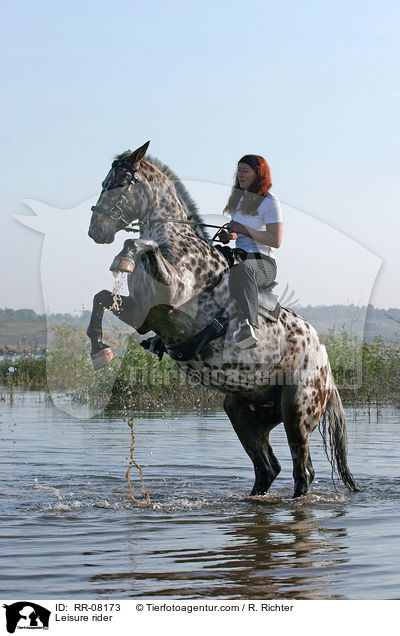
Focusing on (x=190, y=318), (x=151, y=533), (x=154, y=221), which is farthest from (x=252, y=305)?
(x=151, y=533)

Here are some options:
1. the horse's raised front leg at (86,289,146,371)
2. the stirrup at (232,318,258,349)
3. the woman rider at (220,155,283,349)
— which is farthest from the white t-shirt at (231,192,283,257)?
the horse's raised front leg at (86,289,146,371)

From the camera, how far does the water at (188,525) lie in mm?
4449

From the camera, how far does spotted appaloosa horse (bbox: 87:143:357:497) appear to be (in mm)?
6000

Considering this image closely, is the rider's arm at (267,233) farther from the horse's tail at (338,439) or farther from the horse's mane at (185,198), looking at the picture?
the horse's tail at (338,439)

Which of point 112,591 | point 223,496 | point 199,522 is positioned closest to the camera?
point 112,591

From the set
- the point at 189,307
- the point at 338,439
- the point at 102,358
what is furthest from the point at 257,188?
the point at 338,439

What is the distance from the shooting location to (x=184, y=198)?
257 inches

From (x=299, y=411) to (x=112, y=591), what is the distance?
123 inches

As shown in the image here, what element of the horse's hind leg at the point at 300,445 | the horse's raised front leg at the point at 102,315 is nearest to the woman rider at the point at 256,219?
the horse's raised front leg at the point at 102,315

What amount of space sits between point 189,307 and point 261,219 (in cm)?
95

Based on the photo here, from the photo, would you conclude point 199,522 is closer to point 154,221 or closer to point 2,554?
point 2,554

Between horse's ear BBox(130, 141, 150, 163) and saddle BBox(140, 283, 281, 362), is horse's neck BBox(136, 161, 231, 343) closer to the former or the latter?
saddle BBox(140, 283, 281, 362)

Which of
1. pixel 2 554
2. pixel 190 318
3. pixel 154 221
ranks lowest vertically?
pixel 2 554

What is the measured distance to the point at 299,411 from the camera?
7.03m
